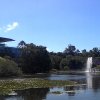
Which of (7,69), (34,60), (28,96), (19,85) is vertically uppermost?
(34,60)

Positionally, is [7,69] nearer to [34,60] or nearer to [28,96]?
[34,60]

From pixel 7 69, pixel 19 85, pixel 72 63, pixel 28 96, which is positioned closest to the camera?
pixel 28 96

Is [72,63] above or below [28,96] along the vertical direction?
above

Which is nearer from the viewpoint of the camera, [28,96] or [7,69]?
[28,96]

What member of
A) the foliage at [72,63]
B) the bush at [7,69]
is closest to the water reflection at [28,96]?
the bush at [7,69]

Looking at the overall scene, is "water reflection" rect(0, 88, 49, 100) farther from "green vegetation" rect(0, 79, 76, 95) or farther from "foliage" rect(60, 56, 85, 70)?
"foliage" rect(60, 56, 85, 70)

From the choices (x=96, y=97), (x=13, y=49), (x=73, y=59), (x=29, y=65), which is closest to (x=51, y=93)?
(x=96, y=97)

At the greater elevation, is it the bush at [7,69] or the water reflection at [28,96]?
the bush at [7,69]

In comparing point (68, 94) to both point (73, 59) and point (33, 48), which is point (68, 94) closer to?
point (33, 48)

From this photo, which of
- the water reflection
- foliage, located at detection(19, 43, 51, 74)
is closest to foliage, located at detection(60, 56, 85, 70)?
foliage, located at detection(19, 43, 51, 74)

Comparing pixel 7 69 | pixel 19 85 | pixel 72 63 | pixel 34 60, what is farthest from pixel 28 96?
pixel 72 63

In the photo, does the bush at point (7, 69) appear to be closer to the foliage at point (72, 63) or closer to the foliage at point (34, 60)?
the foliage at point (34, 60)

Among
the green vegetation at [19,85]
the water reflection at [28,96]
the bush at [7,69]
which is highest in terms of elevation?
the bush at [7,69]

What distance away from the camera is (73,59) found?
18262 cm
